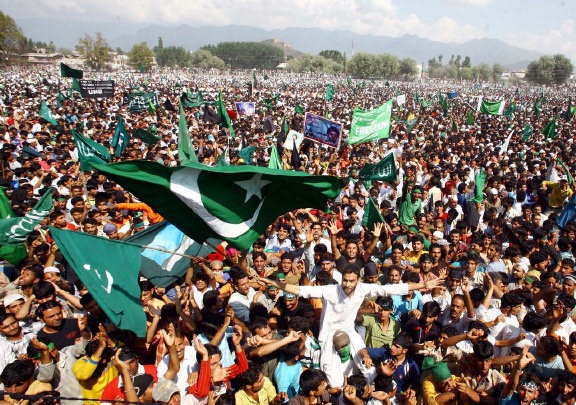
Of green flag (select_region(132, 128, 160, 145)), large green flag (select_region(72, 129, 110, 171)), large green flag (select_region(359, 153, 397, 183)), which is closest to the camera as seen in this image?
large green flag (select_region(359, 153, 397, 183))

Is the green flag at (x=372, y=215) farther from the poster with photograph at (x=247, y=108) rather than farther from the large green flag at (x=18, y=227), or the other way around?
the poster with photograph at (x=247, y=108)

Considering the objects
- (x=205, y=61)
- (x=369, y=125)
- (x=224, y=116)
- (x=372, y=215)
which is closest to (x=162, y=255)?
(x=372, y=215)

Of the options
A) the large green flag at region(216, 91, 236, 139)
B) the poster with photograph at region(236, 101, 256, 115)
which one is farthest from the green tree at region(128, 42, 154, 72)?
the large green flag at region(216, 91, 236, 139)

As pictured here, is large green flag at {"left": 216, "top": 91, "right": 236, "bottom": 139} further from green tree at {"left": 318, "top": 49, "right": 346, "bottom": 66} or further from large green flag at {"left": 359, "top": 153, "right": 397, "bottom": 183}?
green tree at {"left": 318, "top": 49, "right": 346, "bottom": 66}

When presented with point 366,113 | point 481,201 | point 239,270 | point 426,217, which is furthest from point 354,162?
point 239,270

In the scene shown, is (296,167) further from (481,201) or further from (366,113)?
(481,201)
